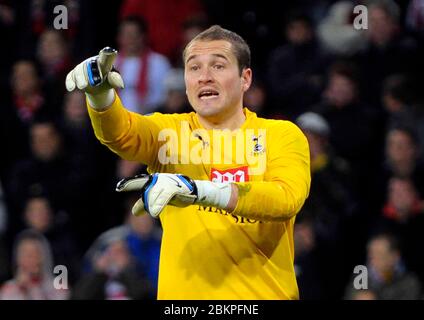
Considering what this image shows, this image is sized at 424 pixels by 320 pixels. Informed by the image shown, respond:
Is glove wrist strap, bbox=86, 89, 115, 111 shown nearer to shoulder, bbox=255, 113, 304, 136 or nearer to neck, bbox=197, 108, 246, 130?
neck, bbox=197, 108, 246, 130

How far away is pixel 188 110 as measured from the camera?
8.55 metres

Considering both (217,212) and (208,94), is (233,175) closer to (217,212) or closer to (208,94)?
(217,212)

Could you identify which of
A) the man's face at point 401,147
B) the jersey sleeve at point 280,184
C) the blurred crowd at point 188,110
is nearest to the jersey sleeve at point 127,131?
the jersey sleeve at point 280,184

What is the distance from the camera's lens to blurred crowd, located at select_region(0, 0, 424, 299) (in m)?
7.80

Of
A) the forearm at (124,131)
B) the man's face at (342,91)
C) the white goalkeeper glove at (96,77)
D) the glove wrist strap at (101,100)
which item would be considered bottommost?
the forearm at (124,131)

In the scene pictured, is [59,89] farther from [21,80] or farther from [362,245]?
[362,245]

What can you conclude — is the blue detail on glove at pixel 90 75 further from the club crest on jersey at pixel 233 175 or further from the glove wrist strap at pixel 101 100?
the club crest on jersey at pixel 233 175

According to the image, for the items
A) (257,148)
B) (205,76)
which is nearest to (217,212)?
(257,148)

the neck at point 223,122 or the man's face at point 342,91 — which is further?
the man's face at point 342,91

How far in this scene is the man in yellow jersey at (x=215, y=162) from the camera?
15.2 ft

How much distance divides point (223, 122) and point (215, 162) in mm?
199

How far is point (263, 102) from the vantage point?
28.9 feet

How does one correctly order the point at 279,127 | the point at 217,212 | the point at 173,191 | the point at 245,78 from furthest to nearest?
the point at 245,78
the point at 279,127
the point at 217,212
the point at 173,191
